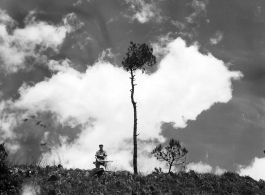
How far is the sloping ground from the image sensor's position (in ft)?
26.7

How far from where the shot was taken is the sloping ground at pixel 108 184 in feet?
26.7

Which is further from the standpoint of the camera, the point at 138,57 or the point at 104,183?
the point at 138,57

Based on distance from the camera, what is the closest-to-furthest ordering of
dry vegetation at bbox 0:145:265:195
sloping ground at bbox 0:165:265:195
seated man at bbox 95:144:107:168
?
dry vegetation at bbox 0:145:265:195
sloping ground at bbox 0:165:265:195
seated man at bbox 95:144:107:168

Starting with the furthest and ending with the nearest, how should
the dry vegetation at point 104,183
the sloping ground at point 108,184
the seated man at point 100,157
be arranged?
the seated man at point 100,157 → the sloping ground at point 108,184 → the dry vegetation at point 104,183

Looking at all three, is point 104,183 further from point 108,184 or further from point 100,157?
point 100,157

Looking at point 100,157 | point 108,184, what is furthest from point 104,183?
point 100,157

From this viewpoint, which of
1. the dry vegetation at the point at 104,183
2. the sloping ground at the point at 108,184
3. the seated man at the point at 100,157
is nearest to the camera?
the dry vegetation at the point at 104,183

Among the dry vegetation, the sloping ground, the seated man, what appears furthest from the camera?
the seated man

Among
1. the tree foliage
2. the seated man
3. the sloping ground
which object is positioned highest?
the tree foliage

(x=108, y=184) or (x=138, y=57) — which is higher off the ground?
(x=138, y=57)

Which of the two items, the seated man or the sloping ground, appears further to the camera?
the seated man

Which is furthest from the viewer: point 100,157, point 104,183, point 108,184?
point 100,157

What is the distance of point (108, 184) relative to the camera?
1023cm

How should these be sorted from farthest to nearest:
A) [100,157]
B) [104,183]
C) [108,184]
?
1. [100,157]
2. [104,183]
3. [108,184]
